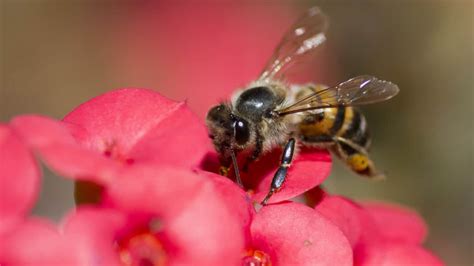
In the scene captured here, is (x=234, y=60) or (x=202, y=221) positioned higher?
(x=202, y=221)

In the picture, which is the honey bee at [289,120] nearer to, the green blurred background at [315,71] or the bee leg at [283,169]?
the bee leg at [283,169]

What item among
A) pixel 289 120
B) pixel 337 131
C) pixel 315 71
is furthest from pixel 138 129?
pixel 315 71

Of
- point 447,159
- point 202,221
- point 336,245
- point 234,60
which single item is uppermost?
point 202,221

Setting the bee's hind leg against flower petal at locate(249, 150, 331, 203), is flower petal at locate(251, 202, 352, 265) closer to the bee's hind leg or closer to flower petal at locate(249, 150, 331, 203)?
flower petal at locate(249, 150, 331, 203)

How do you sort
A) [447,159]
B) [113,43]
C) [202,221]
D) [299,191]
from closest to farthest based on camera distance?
[202,221] → [299,191] → [447,159] → [113,43]

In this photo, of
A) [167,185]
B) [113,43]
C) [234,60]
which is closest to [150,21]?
[113,43]

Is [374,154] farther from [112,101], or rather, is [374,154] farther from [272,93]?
[112,101]

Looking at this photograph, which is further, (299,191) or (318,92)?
(318,92)

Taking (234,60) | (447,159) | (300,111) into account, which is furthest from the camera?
→ (234,60)

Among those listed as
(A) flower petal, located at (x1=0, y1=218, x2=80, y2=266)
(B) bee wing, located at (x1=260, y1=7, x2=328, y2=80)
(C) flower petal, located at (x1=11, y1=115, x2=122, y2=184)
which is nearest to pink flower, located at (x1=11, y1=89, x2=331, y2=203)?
(C) flower petal, located at (x1=11, y1=115, x2=122, y2=184)
